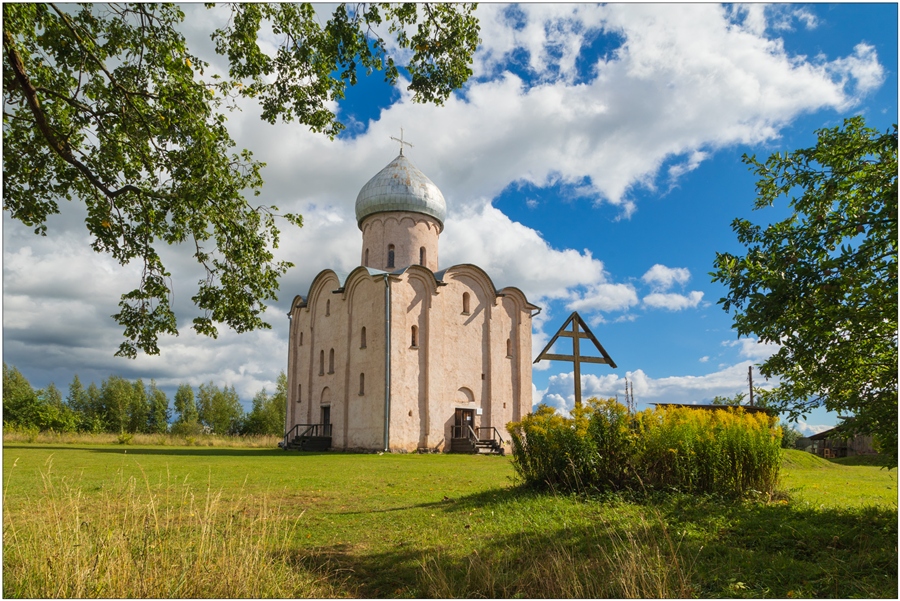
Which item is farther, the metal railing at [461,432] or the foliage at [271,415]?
the foliage at [271,415]

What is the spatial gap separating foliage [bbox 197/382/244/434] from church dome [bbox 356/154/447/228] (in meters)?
37.9

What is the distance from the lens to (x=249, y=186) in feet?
30.8

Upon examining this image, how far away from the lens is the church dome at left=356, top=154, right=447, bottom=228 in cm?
3038

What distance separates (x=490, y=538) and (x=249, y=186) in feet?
20.4

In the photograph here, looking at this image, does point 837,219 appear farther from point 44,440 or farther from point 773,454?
point 44,440

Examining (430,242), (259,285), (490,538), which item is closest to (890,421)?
(490,538)

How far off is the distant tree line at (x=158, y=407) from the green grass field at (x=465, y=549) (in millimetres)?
50093

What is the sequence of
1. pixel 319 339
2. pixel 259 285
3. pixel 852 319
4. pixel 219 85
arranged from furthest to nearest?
1. pixel 319 339
2. pixel 259 285
3. pixel 219 85
4. pixel 852 319

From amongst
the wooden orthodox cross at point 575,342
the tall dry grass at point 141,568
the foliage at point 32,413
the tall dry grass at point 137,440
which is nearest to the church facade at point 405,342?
the tall dry grass at point 137,440

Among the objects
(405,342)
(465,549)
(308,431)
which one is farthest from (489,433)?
(465,549)

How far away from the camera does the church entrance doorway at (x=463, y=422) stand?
27.5 metres

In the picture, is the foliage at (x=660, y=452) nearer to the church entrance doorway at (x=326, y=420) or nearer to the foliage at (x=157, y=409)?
the church entrance doorway at (x=326, y=420)

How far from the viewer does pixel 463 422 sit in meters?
27.6

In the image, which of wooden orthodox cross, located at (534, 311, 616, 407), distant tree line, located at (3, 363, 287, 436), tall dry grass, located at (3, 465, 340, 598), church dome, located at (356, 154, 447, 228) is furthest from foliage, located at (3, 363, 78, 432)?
tall dry grass, located at (3, 465, 340, 598)
